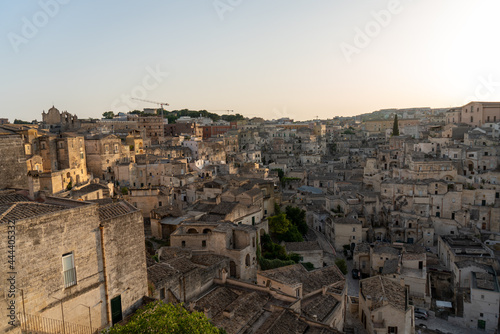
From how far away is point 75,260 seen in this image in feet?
31.7

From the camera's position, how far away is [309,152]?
65188 mm

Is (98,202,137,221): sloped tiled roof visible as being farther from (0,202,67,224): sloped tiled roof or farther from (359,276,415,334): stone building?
(359,276,415,334): stone building

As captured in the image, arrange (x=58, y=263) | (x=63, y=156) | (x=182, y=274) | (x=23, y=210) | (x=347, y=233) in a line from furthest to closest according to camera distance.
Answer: (x=63, y=156) → (x=347, y=233) → (x=182, y=274) → (x=58, y=263) → (x=23, y=210)

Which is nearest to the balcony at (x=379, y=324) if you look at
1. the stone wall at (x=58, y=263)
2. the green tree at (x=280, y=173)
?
the stone wall at (x=58, y=263)

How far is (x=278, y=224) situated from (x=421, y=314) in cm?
1134

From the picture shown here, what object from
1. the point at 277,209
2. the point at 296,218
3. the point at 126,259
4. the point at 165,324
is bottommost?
the point at 296,218

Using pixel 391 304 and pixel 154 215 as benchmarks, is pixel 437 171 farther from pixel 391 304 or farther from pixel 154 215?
pixel 154 215

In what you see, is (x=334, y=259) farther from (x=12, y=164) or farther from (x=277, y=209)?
(x=12, y=164)

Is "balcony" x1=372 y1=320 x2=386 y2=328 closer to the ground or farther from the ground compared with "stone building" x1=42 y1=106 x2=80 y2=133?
closer to the ground

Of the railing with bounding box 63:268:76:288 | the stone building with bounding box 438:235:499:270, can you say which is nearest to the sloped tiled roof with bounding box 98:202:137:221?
the railing with bounding box 63:268:76:288

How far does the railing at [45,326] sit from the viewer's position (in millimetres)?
8422

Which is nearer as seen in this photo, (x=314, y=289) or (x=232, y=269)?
(x=314, y=289)

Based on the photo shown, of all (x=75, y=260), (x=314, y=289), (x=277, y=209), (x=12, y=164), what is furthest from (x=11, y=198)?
(x=277, y=209)

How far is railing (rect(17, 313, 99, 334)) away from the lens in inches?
332
